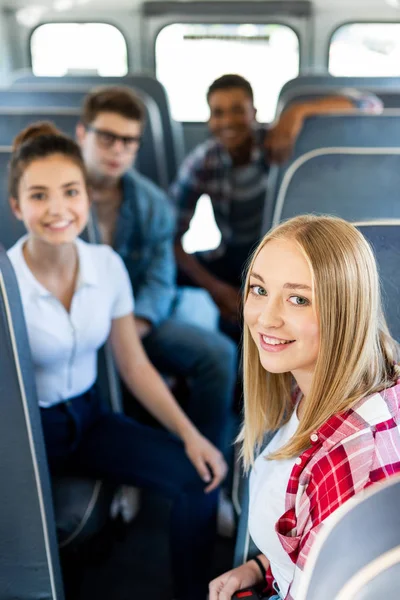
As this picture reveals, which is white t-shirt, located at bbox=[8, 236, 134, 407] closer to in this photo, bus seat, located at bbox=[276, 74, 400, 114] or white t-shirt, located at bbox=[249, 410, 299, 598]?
white t-shirt, located at bbox=[249, 410, 299, 598]

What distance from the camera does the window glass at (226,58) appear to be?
395 cm

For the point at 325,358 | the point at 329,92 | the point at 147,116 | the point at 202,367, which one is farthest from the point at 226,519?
the point at 329,92

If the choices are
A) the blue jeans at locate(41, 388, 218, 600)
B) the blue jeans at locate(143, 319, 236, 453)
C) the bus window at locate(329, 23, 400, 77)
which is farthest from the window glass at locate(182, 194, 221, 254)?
the blue jeans at locate(41, 388, 218, 600)

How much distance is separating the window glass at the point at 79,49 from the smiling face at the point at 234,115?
1428mm

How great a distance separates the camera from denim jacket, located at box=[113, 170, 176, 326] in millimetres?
2254

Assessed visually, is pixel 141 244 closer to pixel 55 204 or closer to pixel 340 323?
pixel 55 204

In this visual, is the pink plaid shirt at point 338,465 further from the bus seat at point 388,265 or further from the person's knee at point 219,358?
the person's knee at point 219,358

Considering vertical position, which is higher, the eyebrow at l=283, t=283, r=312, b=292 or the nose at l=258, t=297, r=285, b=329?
the eyebrow at l=283, t=283, r=312, b=292

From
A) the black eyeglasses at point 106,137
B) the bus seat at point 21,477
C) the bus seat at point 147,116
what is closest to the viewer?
the bus seat at point 21,477

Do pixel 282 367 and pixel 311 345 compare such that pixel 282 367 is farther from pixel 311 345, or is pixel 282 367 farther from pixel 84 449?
pixel 84 449

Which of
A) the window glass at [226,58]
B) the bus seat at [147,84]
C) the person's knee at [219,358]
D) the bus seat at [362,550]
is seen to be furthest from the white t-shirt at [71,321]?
the window glass at [226,58]

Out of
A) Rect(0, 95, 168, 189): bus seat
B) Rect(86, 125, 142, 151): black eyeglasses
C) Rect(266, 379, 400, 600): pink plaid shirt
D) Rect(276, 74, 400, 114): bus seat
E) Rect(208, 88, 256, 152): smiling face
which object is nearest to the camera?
Rect(266, 379, 400, 600): pink plaid shirt

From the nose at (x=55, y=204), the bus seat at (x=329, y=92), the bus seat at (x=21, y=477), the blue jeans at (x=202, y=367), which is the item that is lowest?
the blue jeans at (x=202, y=367)

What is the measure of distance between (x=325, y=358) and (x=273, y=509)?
25 cm
